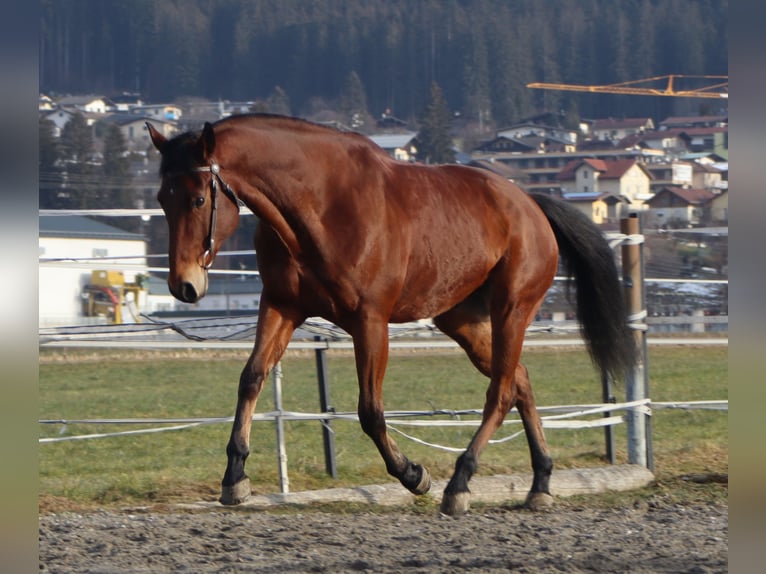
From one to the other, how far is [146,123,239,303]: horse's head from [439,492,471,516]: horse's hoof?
1.66 meters

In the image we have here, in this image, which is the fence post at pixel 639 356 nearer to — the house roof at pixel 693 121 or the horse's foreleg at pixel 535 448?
the horse's foreleg at pixel 535 448

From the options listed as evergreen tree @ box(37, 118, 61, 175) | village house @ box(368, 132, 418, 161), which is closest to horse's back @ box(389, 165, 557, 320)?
village house @ box(368, 132, 418, 161)

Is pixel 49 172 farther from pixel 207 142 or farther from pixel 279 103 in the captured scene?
pixel 207 142

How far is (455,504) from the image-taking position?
484cm

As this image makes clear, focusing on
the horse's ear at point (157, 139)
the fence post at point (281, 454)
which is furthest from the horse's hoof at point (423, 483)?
the horse's ear at point (157, 139)

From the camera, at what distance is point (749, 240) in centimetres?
91

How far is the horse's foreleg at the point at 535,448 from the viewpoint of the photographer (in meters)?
5.33

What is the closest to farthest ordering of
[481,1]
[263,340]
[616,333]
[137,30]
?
[263,340]
[616,333]
[137,30]
[481,1]

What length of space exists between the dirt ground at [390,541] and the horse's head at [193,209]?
3.23 feet

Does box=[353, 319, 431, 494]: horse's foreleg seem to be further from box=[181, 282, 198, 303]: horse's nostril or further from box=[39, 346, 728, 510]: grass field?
box=[39, 346, 728, 510]: grass field

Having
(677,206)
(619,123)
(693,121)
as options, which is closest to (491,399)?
(677,206)

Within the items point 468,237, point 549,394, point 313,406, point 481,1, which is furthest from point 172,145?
point 481,1

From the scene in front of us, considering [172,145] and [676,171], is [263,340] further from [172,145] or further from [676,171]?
A: [676,171]

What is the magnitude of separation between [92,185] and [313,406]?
38.2m
